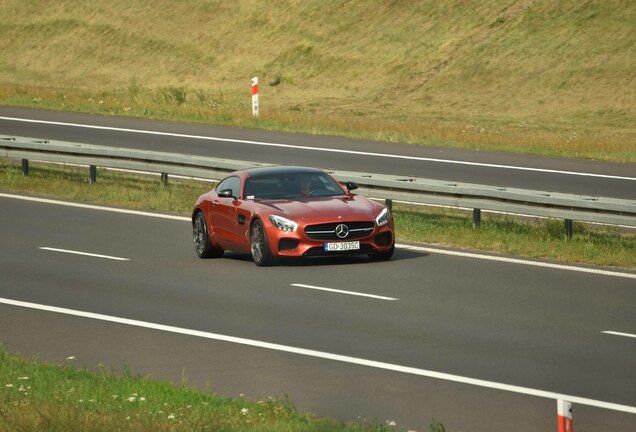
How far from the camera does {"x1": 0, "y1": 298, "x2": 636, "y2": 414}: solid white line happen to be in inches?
465

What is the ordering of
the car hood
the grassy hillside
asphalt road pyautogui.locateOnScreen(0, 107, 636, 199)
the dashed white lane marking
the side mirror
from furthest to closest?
1. the grassy hillside
2. asphalt road pyautogui.locateOnScreen(0, 107, 636, 199)
3. the side mirror
4. the car hood
5. the dashed white lane marking

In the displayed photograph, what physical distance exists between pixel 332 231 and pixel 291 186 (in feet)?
5.52

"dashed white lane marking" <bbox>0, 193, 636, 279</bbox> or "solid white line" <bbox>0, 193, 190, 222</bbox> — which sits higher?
"solid white line" <bbox>0, 193, 190, 222</bbox>

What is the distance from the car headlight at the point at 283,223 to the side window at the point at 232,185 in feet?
4.70

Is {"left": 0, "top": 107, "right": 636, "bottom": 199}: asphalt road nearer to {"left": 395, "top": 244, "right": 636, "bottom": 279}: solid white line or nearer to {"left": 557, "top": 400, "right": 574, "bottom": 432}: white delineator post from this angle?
{"left": 395, "top": 244, "right": 636, "bottom": 279}: solid white line

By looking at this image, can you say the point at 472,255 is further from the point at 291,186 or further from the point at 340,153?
the point at 340,153

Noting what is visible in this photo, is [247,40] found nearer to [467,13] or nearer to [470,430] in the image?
[467,13]

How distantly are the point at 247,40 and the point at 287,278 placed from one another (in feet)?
155

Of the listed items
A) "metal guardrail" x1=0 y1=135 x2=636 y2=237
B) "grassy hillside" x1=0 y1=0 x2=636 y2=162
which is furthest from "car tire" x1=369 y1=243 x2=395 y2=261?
"grassy hillside" x1=0 y1=0 x2=636 y2=162

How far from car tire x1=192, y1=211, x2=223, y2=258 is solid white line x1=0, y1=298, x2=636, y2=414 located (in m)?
4.55

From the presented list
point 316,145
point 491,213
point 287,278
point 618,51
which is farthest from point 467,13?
point 287,278

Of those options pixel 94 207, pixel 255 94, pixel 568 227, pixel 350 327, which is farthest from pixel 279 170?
pixel 255 94

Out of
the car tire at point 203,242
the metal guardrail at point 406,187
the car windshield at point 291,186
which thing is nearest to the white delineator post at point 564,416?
the car windshield at point 291,186

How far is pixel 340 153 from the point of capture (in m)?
35.4
